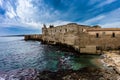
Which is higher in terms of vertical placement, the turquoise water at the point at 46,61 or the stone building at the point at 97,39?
the stone building at the point at 97,39

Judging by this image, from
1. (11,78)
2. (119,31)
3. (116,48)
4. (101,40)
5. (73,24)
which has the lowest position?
(11,78)

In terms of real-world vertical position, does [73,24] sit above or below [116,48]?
above

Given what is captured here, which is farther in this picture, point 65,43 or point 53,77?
point 65,43

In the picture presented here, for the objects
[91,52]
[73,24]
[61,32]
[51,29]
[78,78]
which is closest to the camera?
[78,78]

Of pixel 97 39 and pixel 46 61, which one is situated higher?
pixel 97 39

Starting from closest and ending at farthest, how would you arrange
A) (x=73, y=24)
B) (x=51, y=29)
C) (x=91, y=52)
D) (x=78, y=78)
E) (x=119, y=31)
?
(x=78, y=78) < (x=91, y=52) < (x=119, y=31) < (x=73, y=24) < (x=51, y=29)

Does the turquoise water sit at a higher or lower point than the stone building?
lower

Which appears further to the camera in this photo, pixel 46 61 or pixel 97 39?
pixel 97 39

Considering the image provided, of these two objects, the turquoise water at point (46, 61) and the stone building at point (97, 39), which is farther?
the stone building at point (97, 39)

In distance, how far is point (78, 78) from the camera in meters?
14.0

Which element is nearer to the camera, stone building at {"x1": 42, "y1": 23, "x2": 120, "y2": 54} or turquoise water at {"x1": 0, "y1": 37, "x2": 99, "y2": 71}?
turquoise water at {"x1": 0, "y1": 37, "x2": 99, "y2": 71}

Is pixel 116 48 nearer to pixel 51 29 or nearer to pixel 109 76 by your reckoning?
pixel 109 76

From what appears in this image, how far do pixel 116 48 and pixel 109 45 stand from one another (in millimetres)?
1784

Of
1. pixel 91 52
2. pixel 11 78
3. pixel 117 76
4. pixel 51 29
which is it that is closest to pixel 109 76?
pixel 117 76
